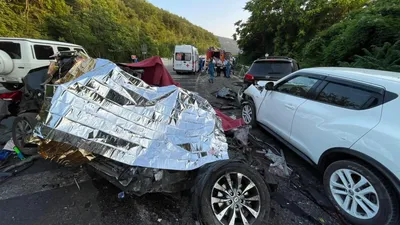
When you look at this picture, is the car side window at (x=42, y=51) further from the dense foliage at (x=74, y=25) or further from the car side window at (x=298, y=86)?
the car side window at (x=298, y=86)

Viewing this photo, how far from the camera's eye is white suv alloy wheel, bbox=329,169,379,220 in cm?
198

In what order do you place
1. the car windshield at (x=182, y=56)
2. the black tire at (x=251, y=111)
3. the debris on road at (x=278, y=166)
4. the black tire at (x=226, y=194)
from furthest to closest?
the car windshield at (x=182, y=56)
the black tire at (x=251, y=111)
the debris on road at (x=278, y=166)
the black tire at (x=226, y=194)

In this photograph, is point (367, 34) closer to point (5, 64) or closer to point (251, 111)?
point (251, 111)

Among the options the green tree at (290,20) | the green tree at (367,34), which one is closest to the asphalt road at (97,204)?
the green tree at (367,34)

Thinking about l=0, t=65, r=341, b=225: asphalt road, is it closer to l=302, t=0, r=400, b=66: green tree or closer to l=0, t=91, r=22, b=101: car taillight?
l=0, t=91, r=22, b=101: car taillight

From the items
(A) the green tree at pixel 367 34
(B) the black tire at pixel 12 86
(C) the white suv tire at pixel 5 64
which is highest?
(A) the green tree at pixel 367 34

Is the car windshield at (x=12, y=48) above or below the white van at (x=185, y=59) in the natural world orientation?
above

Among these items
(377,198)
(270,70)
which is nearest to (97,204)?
(377,198)

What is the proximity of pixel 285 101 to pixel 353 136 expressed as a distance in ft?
4.47

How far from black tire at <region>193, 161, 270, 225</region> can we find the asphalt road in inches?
12.7

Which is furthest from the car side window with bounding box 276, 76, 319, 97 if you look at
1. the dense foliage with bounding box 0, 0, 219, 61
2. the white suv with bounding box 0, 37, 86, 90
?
the dense foliage with bounding box 0, 0, 219, 61

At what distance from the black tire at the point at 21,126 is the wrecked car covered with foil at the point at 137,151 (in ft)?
4.99

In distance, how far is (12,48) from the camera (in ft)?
20.9

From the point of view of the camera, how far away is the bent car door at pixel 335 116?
82.4 inches
